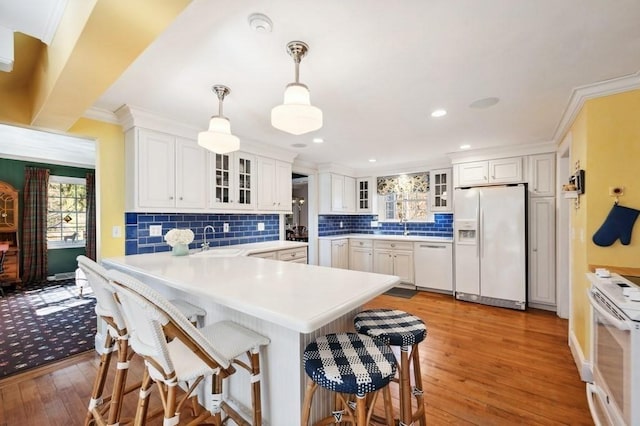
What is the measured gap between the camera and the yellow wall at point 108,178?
2588mm

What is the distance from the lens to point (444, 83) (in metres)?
2.06

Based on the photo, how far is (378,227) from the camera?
5.85m

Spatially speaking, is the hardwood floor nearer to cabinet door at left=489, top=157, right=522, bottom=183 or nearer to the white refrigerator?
the white refrigerator

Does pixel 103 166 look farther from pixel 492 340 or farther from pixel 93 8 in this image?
pixel 492 340

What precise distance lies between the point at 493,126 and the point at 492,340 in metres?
2.27

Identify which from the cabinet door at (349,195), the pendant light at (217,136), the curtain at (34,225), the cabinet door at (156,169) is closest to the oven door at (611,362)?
the pendant light at (217,136)

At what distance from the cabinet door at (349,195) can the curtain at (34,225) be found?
5.81 meters

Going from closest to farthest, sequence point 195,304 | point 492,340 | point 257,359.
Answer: point 257,359 < point 195,304 < point 492,340

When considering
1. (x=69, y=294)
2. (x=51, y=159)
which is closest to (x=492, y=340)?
(x=69, y=294)

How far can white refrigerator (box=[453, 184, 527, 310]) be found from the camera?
3.70 metres

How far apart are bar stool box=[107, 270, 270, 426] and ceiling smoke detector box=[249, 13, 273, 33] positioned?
131 cm

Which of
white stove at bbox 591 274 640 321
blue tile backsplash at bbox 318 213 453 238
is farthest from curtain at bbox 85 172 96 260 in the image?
white stove at bbox 591 274 640 321

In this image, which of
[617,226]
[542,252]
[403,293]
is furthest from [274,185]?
[542,252]

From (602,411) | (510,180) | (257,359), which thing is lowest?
(602,411)
